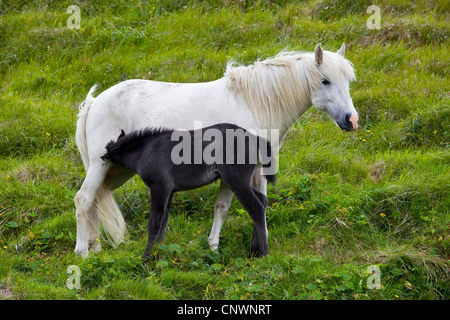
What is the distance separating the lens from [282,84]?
5.38 meters

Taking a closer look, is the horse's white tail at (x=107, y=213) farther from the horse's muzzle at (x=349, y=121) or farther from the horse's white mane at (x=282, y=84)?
the horse's muzzle at (x=349, y=121)

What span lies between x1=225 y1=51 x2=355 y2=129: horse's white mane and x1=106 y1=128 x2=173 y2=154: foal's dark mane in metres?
0.86

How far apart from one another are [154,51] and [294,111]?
4056 mm

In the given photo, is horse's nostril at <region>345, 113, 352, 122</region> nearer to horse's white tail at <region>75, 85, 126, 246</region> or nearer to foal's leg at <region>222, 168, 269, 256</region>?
foal's leg at <region>222, 168, 269, 256</region>

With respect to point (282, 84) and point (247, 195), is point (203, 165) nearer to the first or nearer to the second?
point (247, 195)

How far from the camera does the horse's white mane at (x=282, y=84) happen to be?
17.3ft

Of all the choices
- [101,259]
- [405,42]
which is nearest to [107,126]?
[101,259]

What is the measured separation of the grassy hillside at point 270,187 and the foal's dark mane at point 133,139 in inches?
39.0

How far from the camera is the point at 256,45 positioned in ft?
29.3

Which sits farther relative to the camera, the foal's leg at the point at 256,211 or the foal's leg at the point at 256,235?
the foal's leg at the point at 256,235

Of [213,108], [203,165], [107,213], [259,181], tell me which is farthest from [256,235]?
[107,213]

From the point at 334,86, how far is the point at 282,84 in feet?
1.63

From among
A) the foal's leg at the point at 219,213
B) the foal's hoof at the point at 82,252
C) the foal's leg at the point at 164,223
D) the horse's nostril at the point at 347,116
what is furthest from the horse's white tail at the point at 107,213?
the horse's nostril at the point at 347,116
